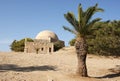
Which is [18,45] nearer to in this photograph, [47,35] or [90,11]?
[47,35]

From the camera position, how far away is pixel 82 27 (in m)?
18.6

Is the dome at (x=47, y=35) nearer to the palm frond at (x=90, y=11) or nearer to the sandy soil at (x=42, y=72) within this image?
the sandy soil at (x=42, y=72)

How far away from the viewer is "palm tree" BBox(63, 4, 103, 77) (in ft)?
60.7

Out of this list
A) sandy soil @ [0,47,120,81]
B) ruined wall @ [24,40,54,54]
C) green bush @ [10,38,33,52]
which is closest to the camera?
sandy soil @ [0,47,120,81]

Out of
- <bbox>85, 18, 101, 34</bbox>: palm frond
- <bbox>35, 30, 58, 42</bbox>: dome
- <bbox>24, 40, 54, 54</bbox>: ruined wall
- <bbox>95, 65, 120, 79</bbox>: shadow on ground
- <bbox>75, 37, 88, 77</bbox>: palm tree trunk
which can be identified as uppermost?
<bbox>35, 30, 58, 42</bbox>: dome

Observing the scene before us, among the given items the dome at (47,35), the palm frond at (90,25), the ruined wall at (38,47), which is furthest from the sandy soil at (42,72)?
the dome at (47,35)

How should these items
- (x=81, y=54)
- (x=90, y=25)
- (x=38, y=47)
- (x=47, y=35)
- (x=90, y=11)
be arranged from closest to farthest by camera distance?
(x=90, y=11)
(x=81, y=54)
(x=90, y=25)
(x=38, y=47)
(x=47, y=35)

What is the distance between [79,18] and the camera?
1878cm

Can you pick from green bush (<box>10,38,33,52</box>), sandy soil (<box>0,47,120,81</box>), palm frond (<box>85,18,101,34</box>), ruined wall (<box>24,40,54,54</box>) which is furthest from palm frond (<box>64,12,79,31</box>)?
green bush (<box>10,38,33,52</box>)

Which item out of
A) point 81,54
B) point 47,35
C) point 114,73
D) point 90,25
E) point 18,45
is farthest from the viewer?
point 47,35

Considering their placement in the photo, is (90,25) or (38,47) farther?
(38,47)

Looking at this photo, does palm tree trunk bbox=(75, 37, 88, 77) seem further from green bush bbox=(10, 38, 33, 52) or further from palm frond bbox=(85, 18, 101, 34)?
green bush bbox=(10, 38, 33, 52)

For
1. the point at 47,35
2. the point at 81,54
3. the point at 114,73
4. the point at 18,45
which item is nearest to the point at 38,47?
the point at 18,45

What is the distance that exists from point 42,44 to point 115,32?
71.0ft
